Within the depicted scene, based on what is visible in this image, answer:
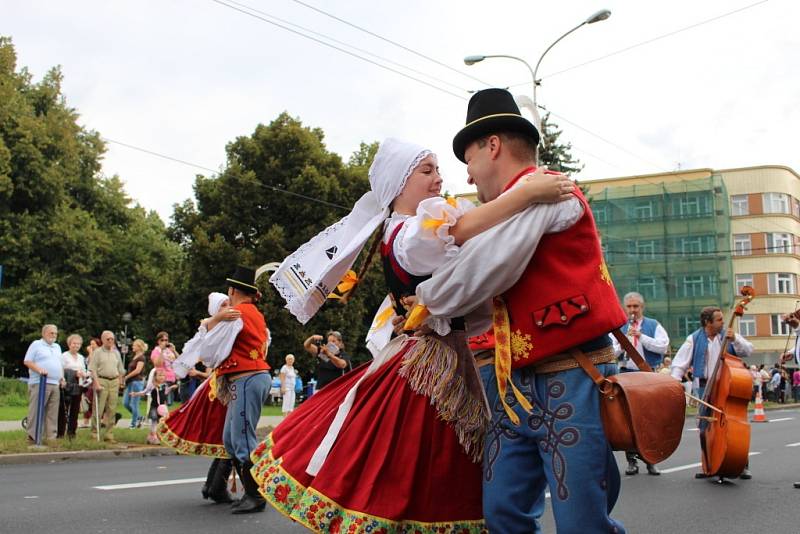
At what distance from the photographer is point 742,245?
5888 cm

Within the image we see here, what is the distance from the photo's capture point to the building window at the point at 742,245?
2301 inches

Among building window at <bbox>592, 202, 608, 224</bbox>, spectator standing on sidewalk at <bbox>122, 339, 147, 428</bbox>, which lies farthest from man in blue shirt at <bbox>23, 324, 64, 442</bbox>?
building window at <bbox>592, 202, 608, 224</bbox>

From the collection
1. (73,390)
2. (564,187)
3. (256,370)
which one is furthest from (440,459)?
(73,390)

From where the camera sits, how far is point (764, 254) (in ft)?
190

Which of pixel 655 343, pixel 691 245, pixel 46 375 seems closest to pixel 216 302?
pixel 655 343

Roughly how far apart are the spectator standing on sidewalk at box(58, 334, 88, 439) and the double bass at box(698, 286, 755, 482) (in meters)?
9.80

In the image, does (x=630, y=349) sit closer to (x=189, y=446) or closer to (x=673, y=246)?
(x=189, y=446)

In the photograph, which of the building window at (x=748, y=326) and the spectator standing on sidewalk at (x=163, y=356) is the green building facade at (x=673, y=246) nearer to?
the building window at (x=748, y=326)

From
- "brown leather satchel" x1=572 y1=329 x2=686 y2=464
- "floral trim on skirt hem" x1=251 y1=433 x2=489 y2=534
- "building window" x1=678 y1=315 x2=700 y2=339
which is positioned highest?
"building window" x1=678 y1=315 x2=700 y2=339

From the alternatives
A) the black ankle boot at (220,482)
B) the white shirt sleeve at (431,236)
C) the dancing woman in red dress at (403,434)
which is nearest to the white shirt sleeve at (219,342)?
the black ankle boot at (220,482)

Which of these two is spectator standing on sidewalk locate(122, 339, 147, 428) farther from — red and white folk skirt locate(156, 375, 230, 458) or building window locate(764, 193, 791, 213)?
building window locate(764, 193, 791, 213)

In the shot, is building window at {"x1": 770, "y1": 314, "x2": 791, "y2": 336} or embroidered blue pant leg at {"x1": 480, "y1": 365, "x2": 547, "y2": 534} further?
building window at {"x1": 770, "y1": 314, "x2": 791, "y2": 336}

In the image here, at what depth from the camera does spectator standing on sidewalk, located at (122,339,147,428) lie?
15477mm

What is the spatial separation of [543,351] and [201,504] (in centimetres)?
527
